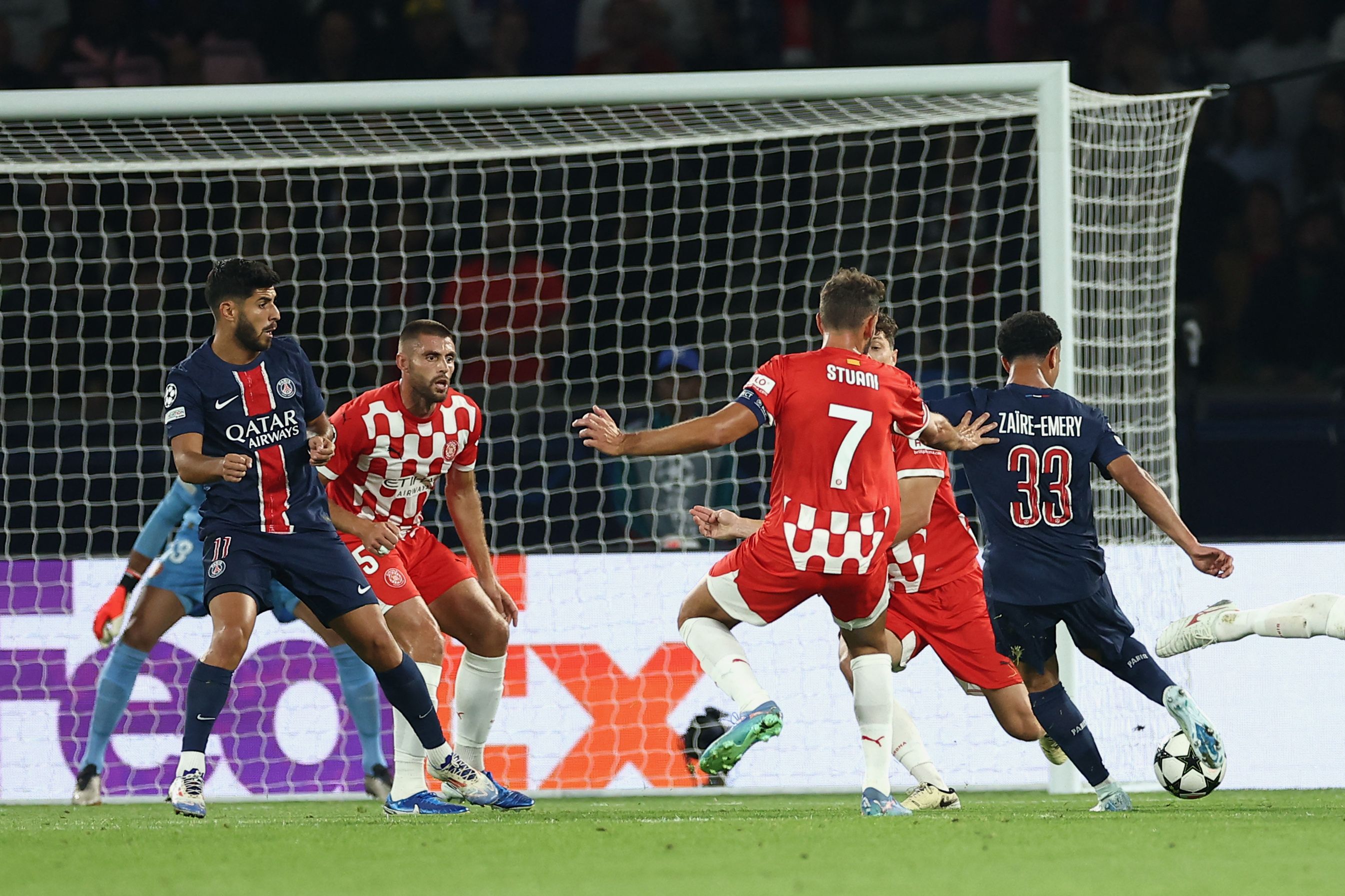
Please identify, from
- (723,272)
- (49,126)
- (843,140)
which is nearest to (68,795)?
(49,126)

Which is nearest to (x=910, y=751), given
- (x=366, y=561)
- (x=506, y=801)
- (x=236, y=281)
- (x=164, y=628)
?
(x=506, y=801)

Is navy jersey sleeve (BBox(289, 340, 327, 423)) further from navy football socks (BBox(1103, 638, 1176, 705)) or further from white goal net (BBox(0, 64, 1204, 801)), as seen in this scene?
navy football socks (BBox(1103, 638, 1176, 705))

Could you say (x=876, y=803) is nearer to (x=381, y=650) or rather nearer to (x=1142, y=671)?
(x=1142, y=671)

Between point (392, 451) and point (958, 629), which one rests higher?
point (392, 451)

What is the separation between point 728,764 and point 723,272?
600 centimetres

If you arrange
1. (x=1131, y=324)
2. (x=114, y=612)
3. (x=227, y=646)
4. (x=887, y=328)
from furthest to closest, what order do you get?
(x=1131, y=324)
(x=114, y=612)
(x=887, y=328)
(x=227, y=646)

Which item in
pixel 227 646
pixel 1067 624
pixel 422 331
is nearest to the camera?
pixel 227 646

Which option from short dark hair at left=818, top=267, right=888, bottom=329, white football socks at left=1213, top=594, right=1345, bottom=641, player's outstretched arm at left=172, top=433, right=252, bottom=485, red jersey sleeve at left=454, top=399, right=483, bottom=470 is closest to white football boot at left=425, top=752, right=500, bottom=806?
red jersey sleeve at left=454, top=399, right=483, bottom=470

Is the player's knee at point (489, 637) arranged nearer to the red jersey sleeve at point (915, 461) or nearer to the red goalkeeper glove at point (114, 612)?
the red jersey sleeve at point (915, 461)

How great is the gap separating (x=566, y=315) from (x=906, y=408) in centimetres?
463

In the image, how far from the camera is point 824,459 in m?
5.32

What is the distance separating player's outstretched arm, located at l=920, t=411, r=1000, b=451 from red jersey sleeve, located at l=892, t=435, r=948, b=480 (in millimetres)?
204

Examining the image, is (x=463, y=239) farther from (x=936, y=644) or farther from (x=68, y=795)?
(x=936, y=644)

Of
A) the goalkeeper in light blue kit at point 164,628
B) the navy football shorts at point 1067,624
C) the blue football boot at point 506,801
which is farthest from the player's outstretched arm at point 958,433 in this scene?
the goalkeeper in light blue kit at point 164,628
